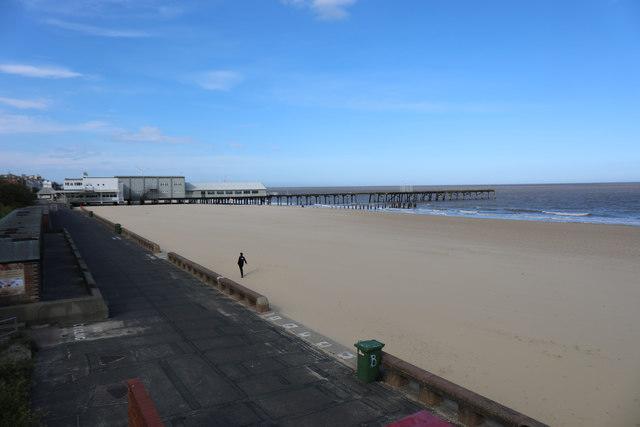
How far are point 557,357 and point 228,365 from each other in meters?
8.38

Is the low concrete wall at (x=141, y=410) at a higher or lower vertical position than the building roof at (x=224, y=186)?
lower

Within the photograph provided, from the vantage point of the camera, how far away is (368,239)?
113 ft

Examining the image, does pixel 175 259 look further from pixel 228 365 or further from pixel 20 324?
pixel 228 365

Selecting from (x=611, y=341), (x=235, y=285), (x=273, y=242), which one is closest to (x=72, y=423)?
(x=235, y=285)

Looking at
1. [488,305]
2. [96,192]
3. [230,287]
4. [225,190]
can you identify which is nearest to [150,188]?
[96,192]

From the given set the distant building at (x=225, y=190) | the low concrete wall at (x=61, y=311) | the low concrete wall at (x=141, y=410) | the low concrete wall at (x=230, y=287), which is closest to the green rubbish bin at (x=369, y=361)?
the low concrete wall at (x=141, y=410)

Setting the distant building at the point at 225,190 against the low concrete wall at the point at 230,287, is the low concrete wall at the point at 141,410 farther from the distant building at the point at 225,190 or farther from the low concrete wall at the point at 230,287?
the distant building at the point at 225,190

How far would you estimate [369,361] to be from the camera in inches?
347

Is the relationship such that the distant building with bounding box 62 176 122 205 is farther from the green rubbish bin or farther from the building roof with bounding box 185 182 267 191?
the green rubbish bin

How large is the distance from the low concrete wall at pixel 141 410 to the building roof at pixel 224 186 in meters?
108

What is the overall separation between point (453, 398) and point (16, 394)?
777cm

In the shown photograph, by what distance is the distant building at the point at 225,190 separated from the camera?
360ft

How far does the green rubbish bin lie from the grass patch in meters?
5.83

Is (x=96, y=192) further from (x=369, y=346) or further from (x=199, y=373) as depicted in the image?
(x=369, y=346)
